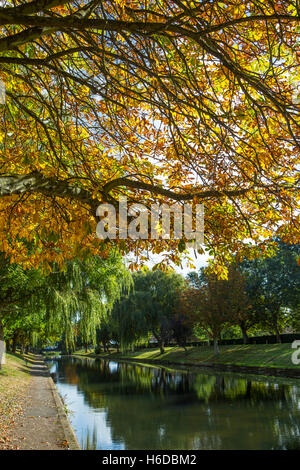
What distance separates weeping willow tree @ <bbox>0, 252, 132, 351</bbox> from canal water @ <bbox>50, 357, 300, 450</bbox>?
10.5 feet

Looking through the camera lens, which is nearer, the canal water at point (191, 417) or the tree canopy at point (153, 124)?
the tree canopy at point (153, 124)

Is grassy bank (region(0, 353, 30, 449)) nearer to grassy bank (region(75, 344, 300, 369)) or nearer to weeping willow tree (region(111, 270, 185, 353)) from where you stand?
grassy bank (region(75, 344, 300, 369))

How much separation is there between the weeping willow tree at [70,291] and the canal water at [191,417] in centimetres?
319

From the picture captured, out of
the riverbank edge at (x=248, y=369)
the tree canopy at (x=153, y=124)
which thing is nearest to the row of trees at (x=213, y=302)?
the riverbank edge at (x=248, y=369)

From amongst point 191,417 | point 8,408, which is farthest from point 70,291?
point 191,417

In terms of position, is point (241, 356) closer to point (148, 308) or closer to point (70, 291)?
point (148, 308)

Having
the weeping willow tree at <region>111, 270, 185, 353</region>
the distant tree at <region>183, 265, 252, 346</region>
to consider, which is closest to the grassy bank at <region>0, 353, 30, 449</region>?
the weeping willow tree at <region>111, 270, 185, 353</region>

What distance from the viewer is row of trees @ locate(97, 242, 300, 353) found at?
3425 cm

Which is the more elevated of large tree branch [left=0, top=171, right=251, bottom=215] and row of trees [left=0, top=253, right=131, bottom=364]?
large tree branch [left=0, top=171, right=251, bottom=215]

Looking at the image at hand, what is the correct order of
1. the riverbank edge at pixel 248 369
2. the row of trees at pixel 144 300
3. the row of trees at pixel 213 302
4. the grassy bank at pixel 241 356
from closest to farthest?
the row of trees at pixel 144 300 < the riverbank edge at pixel 248 369 < the grassy bank at pixel 241 356 < the row of trees at pixel 213 302

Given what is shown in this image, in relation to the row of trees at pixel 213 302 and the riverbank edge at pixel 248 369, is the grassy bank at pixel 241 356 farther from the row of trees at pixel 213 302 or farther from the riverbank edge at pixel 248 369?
the row of trees at pixel 213 302

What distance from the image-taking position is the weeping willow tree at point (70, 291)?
45.8ft

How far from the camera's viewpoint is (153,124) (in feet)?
17.9
